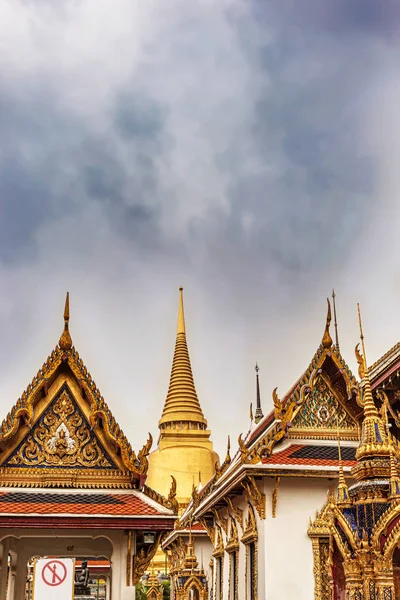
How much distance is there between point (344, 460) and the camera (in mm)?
14797

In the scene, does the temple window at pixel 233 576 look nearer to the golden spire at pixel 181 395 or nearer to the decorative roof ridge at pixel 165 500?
the decorative roof ridge at pixel 165 500

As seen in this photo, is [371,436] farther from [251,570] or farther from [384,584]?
[251,570]

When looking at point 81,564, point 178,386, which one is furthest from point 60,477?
point 178,386

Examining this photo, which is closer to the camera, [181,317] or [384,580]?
[384,580]

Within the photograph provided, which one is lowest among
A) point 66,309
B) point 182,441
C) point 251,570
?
point 251,570

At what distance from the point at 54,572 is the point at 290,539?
19.1 feet

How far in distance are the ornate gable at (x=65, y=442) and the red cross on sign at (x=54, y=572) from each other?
288cm

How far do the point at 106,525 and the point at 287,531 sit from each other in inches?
161

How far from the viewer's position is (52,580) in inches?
366

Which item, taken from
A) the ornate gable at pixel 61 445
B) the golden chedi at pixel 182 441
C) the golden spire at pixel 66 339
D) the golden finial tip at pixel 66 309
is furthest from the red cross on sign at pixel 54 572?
the golden chedi at pixel 182 441

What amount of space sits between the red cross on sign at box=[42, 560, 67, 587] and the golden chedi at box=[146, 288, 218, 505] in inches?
1067

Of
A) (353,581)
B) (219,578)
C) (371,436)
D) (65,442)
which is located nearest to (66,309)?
(65,442)

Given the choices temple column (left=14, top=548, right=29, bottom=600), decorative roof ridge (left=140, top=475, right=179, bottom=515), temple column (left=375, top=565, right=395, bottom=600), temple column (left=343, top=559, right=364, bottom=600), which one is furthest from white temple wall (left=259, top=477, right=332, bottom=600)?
temple column (left=375, top=565, right=395, bottom=600)

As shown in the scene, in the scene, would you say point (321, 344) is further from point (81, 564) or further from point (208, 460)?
point (208, 460)
